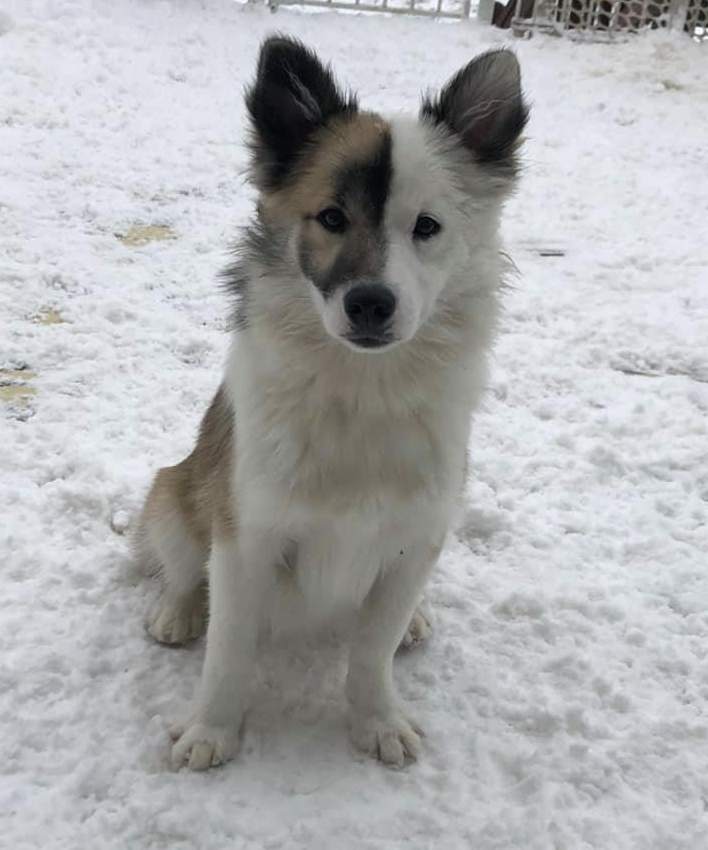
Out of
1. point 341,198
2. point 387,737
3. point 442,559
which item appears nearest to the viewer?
point 341,198

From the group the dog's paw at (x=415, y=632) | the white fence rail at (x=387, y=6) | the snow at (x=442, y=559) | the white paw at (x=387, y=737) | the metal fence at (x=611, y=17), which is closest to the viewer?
the snow at (x=442, y=559)

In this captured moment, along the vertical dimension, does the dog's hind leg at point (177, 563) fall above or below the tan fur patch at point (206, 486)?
below

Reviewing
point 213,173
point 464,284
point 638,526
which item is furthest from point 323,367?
point 213,173

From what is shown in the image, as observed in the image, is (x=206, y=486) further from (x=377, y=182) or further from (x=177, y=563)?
(x=377, y=182)

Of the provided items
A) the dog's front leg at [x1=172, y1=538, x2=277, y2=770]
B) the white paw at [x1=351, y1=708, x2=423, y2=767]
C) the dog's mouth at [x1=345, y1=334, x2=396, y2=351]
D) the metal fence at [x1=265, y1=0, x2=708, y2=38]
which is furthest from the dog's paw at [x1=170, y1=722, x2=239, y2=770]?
the metal fence at [x1=265, y1=0, x2=708, y2=38]

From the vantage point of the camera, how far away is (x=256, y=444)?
6.23ft

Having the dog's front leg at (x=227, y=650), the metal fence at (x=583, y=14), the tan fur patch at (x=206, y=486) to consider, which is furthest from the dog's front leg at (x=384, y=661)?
the metal fence at (x=583, y=14)

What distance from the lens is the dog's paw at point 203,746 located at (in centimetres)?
196

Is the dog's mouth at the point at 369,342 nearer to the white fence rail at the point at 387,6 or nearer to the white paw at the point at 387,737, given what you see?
the white paw at the point at 387,737

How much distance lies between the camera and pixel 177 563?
2324 mm

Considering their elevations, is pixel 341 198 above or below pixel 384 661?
above

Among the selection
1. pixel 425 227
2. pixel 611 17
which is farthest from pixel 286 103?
pixel 611 17

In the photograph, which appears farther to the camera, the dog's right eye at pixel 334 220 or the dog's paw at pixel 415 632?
the dog's paw at pixel 415 632

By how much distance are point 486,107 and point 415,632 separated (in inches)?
54.8
